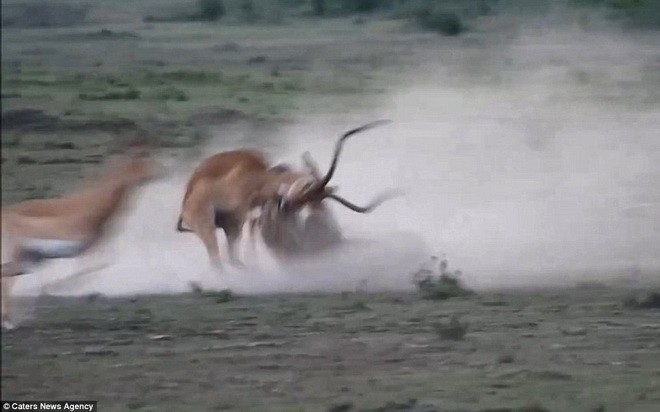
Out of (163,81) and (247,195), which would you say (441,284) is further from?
(163,81)

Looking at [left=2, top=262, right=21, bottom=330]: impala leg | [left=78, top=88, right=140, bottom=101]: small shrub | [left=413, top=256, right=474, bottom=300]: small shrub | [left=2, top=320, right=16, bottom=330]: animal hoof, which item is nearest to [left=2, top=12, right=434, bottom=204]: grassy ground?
[left=78, top=88, right=140, bottom=101]: small shrub

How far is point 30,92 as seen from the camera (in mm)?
2227

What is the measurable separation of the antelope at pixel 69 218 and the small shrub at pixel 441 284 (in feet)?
1.90

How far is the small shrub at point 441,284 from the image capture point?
2.25m

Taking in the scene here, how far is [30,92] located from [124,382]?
605mm

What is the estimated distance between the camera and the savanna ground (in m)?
2.22

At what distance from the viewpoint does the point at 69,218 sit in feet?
7.35

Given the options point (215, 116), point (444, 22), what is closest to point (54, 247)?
point (215, 116)

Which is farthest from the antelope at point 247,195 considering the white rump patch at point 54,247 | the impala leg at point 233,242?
the white rump patch at point 54,247

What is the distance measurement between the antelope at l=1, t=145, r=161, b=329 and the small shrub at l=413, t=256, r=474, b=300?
1.90 ft

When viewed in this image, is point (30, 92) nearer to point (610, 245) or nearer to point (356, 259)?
point (356, 259)

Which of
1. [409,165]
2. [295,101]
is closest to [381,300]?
[409,165]

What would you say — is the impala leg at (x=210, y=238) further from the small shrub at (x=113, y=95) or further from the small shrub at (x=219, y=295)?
the small shrub at (x=113, y=95)

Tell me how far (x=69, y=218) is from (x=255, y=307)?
16.2 inches
